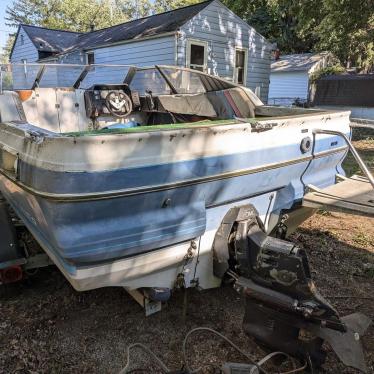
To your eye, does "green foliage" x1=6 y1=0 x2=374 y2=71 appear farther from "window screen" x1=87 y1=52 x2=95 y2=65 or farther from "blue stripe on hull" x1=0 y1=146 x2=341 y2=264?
"blue stripe on hull" x1=0 y1=146 x2=341 y2=264

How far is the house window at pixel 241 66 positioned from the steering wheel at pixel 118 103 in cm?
1001

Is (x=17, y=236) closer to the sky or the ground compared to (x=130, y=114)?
closer to the ground

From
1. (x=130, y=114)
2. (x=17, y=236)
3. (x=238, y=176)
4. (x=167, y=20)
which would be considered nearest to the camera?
(x=238, y=176)

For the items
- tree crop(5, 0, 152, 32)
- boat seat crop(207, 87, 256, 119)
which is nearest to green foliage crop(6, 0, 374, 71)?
tree crop(5, 0, 152, 32)

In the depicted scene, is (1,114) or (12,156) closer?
(12,156)

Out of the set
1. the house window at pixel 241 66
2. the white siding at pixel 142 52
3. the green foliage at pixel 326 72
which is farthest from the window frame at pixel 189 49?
the green foliage at pixel 326 72

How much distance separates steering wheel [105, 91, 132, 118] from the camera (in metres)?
4.32

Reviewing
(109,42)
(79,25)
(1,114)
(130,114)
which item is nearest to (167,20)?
(109,42)

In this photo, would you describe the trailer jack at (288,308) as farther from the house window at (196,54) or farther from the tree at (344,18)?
the house window at (196,54)

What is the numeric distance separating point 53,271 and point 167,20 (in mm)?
10962

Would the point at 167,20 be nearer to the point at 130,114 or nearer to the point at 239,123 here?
the point at 130,114

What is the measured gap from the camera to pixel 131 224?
6.87 feet

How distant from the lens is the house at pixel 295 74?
24797 millimetres

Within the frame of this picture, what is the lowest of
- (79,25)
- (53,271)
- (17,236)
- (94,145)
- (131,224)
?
(53,271)
